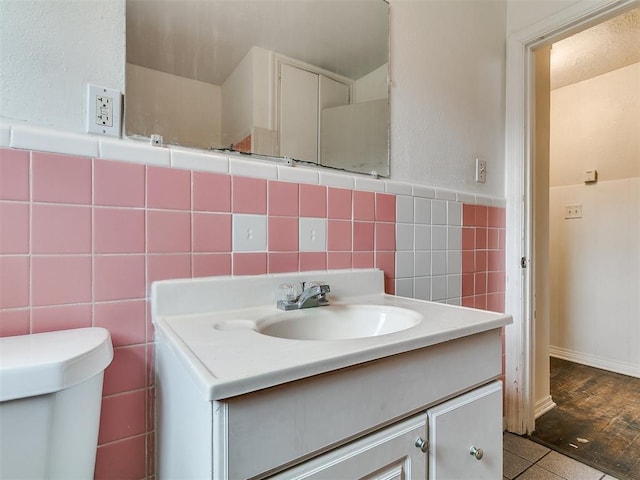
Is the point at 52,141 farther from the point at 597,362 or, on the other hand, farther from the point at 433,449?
the point at 597,362

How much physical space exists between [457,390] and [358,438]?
26cm

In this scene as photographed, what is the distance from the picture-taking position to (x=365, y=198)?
108 cm

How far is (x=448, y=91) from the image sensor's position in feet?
4.43

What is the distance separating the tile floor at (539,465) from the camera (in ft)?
4.09

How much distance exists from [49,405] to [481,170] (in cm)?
157

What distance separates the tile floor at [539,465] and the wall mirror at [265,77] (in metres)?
1.24

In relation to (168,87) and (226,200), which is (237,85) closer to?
(168,87)

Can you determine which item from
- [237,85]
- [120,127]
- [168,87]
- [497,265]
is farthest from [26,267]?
[497,265]

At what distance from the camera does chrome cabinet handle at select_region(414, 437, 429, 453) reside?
607mm

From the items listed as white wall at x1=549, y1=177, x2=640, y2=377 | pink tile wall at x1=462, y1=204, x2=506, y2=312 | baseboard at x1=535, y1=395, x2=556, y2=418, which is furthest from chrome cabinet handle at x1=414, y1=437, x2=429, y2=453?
white wall at x1=549, y1=177, x2=640, y2=377

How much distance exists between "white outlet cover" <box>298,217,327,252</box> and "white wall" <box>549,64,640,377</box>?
254cm

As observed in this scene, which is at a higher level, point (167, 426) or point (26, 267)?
point (26, 267)

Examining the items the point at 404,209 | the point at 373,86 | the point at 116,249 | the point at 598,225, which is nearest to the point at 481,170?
the point at 404,209

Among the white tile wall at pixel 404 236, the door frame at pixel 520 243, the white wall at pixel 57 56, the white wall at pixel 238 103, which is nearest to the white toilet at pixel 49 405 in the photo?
the white wall at pixel 57 56
